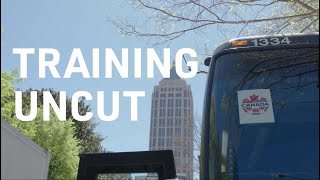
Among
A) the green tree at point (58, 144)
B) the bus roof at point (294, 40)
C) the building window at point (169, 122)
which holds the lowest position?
the green tree at point (58, 144)

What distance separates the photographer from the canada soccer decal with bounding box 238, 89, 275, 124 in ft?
19.8

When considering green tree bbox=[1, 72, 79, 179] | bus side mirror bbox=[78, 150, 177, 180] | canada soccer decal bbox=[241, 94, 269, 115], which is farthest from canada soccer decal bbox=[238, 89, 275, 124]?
green tree bbox=[1, 72, 79, 179]

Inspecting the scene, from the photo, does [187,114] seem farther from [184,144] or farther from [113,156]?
[113,156]

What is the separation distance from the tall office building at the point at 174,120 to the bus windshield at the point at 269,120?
56.0 feet

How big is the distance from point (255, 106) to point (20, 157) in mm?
2768

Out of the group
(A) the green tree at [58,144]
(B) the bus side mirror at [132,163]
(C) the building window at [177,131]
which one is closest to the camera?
(B) the bus side mirror at [132,163]

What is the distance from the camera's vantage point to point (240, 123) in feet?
20.0

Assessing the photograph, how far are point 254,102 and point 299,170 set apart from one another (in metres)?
0.97

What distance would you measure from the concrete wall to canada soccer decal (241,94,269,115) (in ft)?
7.58

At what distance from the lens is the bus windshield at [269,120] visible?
18.8 ft

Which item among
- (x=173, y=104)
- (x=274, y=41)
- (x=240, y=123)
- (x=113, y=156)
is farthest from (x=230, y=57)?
(x=173, y=104)

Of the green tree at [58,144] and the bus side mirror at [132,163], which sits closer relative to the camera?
the bus side mirror at [132,163]

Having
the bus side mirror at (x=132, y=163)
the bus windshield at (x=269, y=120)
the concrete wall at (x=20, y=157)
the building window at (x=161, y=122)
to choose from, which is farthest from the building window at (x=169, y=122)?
the concrete wall at (x=20, y=157)

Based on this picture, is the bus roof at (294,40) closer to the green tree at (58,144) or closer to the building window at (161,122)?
the building window at (161,122)
